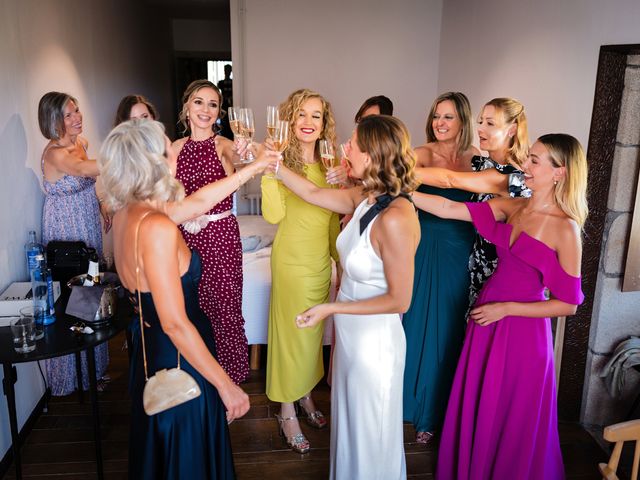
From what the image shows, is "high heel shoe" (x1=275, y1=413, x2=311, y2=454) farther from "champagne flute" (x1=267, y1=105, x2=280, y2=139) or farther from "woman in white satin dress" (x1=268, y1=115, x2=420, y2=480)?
"champagne flute" (x1=267, y1=105, x2=280, y2=139)

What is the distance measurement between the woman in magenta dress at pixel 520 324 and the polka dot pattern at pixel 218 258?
98 centimetres

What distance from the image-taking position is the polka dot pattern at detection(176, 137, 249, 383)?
278 cm

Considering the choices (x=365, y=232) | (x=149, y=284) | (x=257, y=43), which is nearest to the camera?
(x=149, y=284)

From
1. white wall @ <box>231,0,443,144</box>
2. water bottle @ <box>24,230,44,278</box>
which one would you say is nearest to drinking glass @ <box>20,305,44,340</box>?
water bottle @ <box>24,230,44,278</box>

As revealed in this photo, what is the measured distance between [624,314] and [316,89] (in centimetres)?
379

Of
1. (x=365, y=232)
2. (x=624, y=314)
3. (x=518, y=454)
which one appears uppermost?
(x=365, y=232)

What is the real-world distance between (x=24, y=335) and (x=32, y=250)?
61 cm

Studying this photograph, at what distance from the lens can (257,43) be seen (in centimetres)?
566

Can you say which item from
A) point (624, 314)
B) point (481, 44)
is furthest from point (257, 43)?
point (624, 314)

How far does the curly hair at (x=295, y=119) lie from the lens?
2715 millimetres

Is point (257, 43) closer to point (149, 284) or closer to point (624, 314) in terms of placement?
point (624, 314)

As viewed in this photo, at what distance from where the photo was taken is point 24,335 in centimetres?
222

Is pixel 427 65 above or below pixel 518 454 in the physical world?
above

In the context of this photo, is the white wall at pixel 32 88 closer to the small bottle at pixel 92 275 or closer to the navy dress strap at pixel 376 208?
the small bottle at pixel 92 275
